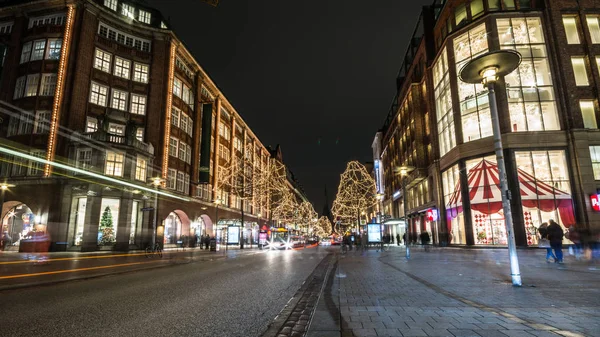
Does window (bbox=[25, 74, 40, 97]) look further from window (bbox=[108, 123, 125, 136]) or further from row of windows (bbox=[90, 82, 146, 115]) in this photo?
window (bbox=[108, 123, 125, 136])

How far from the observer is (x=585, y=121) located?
28328 millimetres

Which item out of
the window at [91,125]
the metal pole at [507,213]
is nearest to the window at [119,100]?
the window at [91,125]

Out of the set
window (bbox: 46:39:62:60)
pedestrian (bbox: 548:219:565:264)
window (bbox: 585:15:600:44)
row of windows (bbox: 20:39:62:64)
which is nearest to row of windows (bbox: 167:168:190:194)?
window (bbox: 46:39:62:60)

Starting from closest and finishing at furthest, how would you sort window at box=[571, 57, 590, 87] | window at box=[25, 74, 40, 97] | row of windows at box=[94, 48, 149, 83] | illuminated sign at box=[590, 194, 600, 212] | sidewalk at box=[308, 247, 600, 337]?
sidewalk at box=[308, 247, 600, 337] < illuminated sign at box=[590, 194, 600, 212] < window at box=[571, 57, 590, 87] < window at box=[25, 74, 40, 97] < row of windows at box=[94, 48, 149, 83]

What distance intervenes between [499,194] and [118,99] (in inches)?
1416

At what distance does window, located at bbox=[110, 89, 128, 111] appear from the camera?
114 feet

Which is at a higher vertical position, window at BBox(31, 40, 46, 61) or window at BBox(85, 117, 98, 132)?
window at BBox(31, 40, 46, 61)

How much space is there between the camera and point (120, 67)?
35688mm

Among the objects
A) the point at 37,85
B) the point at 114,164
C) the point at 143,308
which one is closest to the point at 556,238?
the point at 143,308

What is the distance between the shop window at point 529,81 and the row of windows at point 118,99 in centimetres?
3466

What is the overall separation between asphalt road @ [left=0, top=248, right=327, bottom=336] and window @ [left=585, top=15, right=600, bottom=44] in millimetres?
34957

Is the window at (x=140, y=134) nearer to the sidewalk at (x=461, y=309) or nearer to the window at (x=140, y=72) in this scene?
the window at (x=140, y=72)

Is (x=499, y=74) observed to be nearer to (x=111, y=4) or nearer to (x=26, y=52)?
(x=111, y=4)

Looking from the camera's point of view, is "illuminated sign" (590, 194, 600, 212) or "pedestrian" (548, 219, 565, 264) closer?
"pedestrian" (548, 219, 565, 264)
